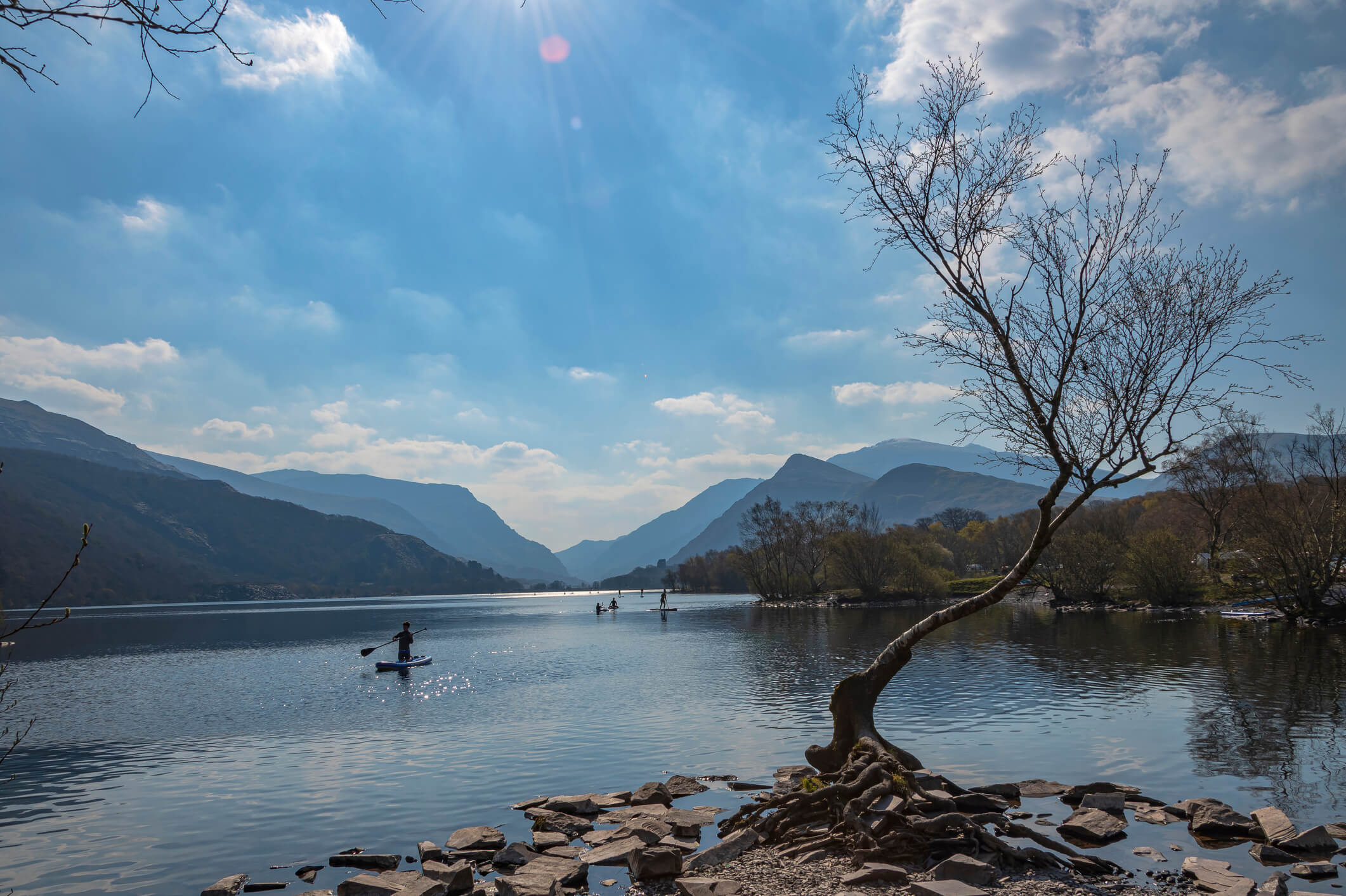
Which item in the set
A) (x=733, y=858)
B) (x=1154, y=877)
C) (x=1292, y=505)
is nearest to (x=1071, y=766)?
(x=1154, y=877)

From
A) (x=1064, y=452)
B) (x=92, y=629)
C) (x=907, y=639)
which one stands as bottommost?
(x=92, y=629)

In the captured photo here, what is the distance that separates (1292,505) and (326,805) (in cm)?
7248

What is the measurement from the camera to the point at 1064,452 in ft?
56.9

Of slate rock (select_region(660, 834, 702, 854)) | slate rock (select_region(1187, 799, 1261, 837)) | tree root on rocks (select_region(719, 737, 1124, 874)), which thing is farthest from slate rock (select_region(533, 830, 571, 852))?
slate rock (select_region(1187, 799, 1261, 837))

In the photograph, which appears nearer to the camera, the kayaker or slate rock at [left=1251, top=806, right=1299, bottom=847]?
slate rock at [left=1251, top=806, right=1299, bottom=847]

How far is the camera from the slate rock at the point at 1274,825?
1441cm

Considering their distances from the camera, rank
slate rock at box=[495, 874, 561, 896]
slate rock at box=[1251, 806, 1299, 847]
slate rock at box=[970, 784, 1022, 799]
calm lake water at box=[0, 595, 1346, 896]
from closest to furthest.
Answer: slate rock at box=[495, 874, 561, 896] → slate rock at box=[1251, 806, 1299, 847] → calm lake water at box=[0, 595, 1346, 896] → slate rock at box=[970, 784, 1022, 799]

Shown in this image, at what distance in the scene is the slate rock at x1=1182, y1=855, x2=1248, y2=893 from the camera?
472 inches

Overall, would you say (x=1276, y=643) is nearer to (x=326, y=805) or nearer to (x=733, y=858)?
(x=733, y=858)

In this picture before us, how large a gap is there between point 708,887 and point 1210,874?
841cm

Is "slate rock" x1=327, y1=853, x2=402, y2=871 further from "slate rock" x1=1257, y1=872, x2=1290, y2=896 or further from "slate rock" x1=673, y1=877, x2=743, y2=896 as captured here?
"slate rock" x1=1257, y1=872, x2=1290, y2=896

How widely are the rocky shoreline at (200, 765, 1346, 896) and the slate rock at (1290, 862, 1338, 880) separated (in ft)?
0.07

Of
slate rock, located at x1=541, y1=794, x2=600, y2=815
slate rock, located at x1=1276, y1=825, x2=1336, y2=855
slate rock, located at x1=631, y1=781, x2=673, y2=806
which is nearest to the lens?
slate rock, located at x1=1276, y1=825, x2=1336, y2=855

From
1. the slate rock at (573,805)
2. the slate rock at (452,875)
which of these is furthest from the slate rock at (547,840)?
the slate rock at (452,875)
